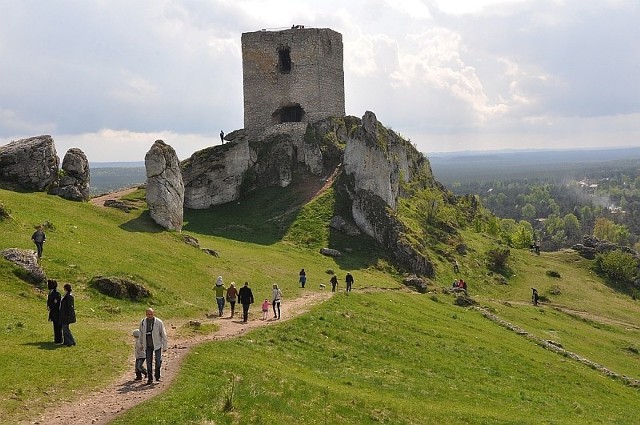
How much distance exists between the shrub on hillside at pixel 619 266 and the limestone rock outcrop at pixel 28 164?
66.2 metres

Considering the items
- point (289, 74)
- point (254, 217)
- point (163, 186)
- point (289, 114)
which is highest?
point (289, 74)

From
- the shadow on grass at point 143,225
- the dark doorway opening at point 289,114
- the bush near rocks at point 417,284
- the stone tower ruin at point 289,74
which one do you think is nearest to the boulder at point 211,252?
the shadow on grass at point 143,225

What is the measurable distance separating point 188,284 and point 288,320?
30.0 feet

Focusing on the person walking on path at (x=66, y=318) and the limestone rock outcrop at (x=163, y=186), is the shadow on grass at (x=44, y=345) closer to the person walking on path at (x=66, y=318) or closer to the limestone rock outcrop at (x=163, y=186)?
the person walking on path at (x=66, y=318)

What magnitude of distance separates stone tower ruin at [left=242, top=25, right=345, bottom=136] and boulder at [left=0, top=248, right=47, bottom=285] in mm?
54939

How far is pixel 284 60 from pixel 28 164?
1659 inches

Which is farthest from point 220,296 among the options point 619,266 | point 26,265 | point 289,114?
point 619,266

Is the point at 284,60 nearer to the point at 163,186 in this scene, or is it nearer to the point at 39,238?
the point at 163,186

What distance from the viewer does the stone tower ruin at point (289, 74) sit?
277 feet

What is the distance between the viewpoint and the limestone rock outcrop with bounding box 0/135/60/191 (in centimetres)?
5281

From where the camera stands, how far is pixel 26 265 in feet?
107

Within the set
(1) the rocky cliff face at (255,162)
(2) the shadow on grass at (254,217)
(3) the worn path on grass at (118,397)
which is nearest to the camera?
(3) the worn path on grass at (118,397)

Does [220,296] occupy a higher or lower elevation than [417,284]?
higher

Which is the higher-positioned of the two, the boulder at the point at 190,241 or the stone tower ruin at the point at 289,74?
the stone tower ruin at the point at 289,74
